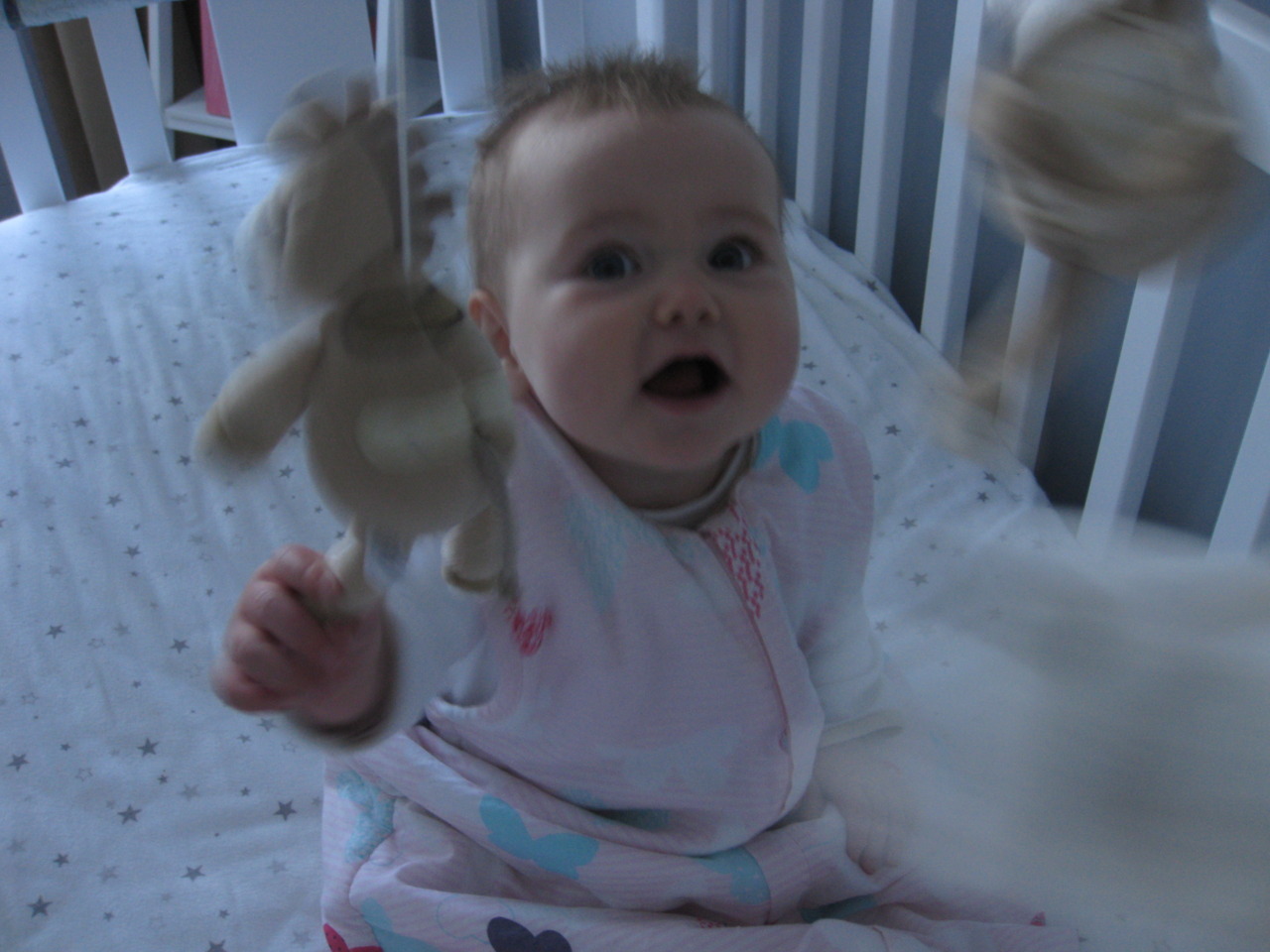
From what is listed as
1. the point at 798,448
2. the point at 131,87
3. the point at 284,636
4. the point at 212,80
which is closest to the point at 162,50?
the point at 212,80

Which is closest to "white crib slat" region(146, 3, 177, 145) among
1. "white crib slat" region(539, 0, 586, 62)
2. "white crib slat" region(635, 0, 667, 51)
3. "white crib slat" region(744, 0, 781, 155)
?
"white crib slat" region(539, 0, 586, 62)

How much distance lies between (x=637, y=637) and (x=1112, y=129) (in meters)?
0.35

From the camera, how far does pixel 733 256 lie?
1.79 feet

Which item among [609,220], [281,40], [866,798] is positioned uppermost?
[609,220]

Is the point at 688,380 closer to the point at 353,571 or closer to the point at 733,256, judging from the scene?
the point at 733,256

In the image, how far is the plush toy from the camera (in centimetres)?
31

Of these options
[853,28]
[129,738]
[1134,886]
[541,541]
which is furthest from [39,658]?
[853,28]

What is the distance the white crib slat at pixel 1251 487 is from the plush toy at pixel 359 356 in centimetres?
52

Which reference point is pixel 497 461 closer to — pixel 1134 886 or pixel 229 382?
pixel 229 382

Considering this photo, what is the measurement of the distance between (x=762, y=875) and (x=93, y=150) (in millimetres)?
1770

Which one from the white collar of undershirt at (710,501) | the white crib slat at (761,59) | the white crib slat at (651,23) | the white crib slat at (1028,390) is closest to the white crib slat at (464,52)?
the white crib slat at (651,23)

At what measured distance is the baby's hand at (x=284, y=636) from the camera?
42 cm

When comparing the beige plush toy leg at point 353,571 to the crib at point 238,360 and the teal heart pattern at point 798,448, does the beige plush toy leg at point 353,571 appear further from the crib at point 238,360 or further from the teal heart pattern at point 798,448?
the teal heart pattern at point 798,448

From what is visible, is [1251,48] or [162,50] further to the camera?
[162,50]
